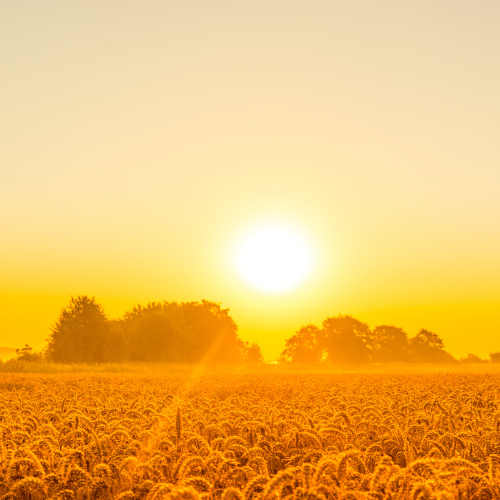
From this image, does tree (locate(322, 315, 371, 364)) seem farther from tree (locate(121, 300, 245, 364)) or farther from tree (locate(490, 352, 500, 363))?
tree (locate(490, 352, 500, 363))

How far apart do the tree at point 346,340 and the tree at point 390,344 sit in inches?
506

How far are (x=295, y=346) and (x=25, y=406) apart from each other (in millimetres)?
84705

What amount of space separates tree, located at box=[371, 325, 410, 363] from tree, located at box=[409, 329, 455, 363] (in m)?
1.76

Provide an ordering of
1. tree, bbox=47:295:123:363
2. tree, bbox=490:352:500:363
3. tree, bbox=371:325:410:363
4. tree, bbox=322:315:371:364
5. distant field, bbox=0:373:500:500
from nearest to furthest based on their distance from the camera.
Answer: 1. distant field, bbox=0:373:500:500
2. tree, bbox=47:295:123:363
3. tree, bbox=322:315:371:364
4. tree, bbox=371:325:410:363
5. tree, bbox=490:352:500:363

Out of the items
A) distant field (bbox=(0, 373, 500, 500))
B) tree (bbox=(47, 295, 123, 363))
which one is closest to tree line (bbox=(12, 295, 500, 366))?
tree (bbox=(47, 295, 123, 363))

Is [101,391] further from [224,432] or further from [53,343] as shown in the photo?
[53,343]

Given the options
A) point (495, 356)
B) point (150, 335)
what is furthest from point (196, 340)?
point (495, 356)

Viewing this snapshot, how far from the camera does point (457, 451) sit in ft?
21.0

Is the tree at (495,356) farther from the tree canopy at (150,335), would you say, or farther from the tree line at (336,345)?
the tree canopy at (150,335)

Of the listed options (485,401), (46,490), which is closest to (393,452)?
(46,490)

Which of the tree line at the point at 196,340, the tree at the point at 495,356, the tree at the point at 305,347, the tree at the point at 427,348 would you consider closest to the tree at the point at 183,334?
the tree line at the point at 196,340

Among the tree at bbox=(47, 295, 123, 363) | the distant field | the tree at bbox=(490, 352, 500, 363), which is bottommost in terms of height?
the distant field

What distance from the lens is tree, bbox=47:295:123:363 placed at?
6512cm

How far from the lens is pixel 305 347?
9188cm
